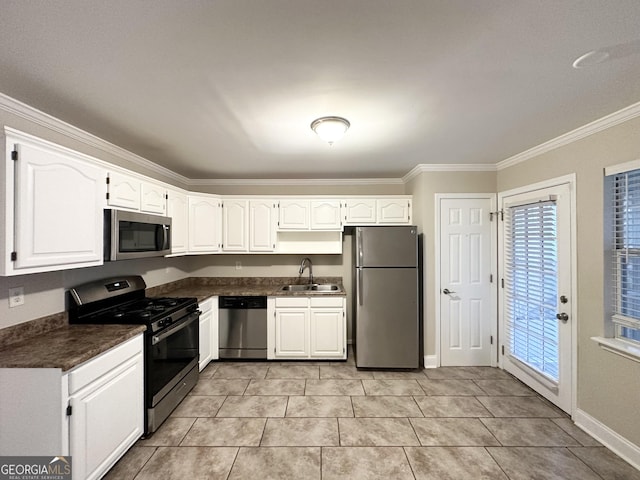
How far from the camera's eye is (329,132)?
7.09ft

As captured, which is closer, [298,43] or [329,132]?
[298,43]

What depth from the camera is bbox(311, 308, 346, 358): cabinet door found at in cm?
356

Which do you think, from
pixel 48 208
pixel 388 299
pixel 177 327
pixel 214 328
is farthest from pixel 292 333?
pixel 48 208

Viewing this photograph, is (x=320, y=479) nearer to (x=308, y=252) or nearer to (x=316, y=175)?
(x=308, y=252)

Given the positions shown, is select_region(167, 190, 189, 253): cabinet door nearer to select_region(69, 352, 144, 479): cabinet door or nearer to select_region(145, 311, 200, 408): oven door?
select_region(145, 311, 200, 408): oven door

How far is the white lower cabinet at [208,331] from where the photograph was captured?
10.7 feet

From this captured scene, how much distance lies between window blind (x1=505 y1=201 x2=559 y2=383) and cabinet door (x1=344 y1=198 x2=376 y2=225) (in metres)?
1.59

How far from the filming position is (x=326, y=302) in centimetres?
356

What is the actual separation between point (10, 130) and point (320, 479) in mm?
2721

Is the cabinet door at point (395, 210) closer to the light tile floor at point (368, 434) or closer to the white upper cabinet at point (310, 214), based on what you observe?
the white upper cabinet at point (310, 214)

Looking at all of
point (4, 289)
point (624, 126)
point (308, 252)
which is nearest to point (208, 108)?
point (4, 289)

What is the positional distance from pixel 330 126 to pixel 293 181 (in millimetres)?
2112

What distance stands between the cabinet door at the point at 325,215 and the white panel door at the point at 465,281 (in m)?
1.34

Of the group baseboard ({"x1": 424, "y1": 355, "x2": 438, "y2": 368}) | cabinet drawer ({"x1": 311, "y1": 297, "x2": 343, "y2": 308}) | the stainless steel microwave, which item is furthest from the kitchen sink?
the stainless steel microwave
